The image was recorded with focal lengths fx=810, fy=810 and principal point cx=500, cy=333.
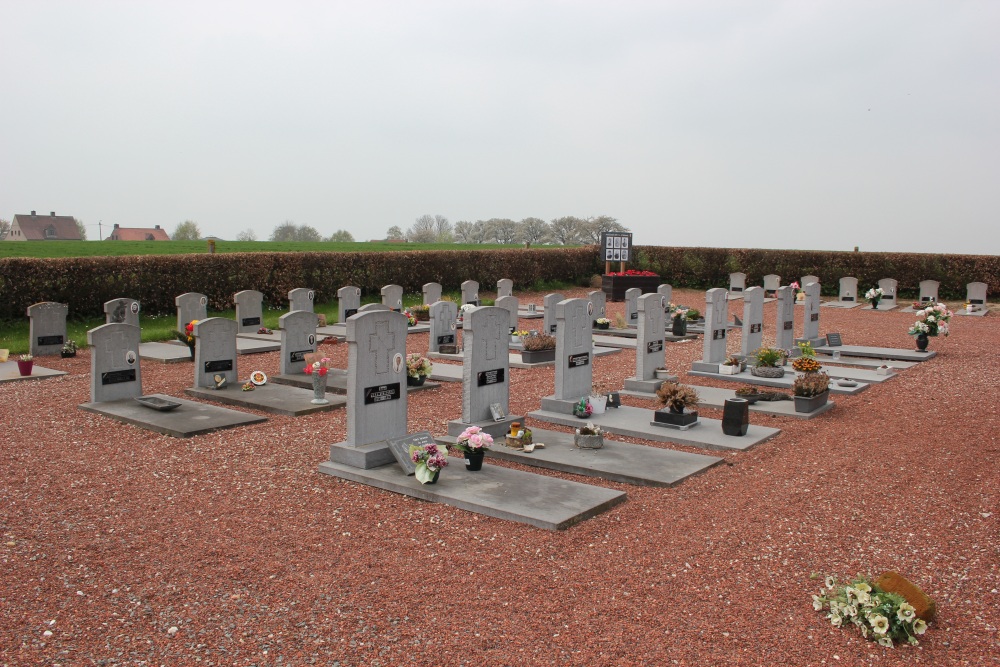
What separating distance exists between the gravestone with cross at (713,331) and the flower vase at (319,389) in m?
6.94

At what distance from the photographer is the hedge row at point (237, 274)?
20.3m

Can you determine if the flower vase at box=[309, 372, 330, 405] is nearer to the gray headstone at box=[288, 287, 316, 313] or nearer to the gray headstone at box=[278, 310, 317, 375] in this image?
the gray headstone at box=[278, 310, 317, 375]

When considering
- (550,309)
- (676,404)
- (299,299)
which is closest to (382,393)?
(676,404)

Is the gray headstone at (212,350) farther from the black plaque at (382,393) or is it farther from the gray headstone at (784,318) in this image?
the gray headstone at (784,318)

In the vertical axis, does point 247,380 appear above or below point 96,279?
below

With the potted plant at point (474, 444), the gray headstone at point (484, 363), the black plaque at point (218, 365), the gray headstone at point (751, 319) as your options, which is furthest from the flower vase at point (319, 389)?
the gray headstone at point (751, 319)

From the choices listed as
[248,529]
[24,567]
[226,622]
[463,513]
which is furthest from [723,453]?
[24,567]

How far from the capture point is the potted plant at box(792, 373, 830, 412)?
38.4ft

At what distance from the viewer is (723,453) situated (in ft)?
31.7

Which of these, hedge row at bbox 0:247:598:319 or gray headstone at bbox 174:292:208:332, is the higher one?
hedge row at bbox 0:247:598:319

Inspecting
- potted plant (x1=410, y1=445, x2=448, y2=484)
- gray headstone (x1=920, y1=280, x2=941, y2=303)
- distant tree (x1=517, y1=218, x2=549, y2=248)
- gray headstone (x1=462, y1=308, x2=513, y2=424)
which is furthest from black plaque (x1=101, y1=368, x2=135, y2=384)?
distant tree (x1=517, y1=218, x2=549, y2=248)

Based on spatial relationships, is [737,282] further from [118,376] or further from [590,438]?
[118,376]

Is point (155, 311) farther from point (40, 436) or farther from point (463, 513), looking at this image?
point (463, 513)

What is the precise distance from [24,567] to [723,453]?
283 inches
